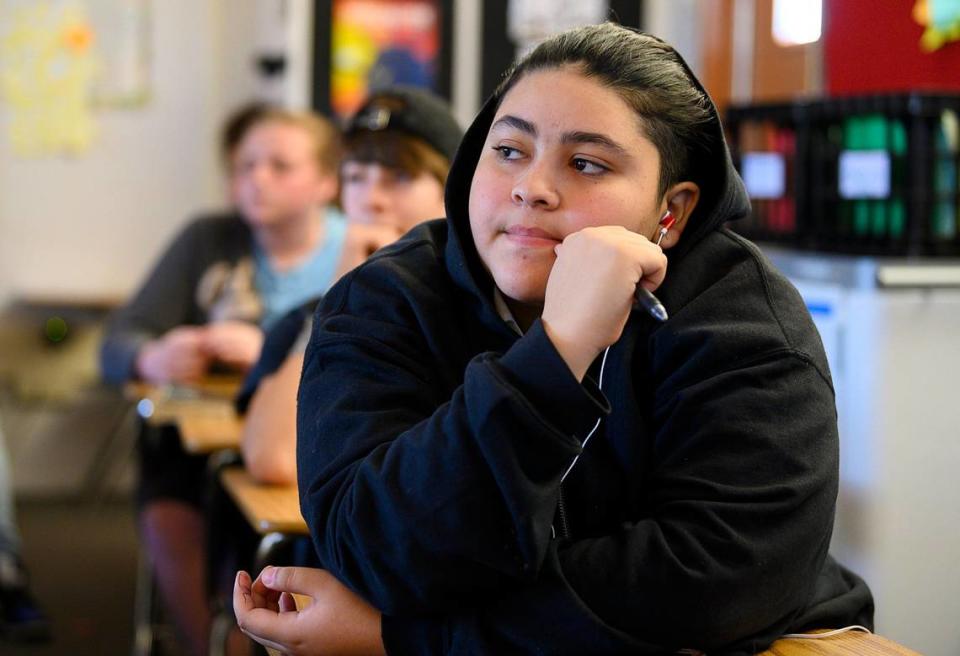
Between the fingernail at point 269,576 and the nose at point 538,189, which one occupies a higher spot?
the nose at point 538,189

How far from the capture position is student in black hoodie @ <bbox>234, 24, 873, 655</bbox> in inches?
43.4

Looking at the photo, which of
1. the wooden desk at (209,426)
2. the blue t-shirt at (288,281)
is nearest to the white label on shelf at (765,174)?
the blue t-shirt at (288,281)

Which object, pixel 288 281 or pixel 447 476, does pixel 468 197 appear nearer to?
pixel 447 476

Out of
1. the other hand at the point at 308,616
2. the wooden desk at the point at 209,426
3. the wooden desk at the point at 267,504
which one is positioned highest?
the other hand at the point at 308,616

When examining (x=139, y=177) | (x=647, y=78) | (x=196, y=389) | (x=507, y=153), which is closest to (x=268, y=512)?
(x=507, y=153)

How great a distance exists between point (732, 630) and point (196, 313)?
2.66 metres

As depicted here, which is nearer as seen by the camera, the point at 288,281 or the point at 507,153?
the point at 507,153

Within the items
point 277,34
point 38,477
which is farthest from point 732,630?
point 38,477

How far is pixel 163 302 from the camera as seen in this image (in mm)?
3545

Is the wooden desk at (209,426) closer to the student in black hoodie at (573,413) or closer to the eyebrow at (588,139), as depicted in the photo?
the student in black hoodie at (573,413)

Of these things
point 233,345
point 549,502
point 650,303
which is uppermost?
point 650,303

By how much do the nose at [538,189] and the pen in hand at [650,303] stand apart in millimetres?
124

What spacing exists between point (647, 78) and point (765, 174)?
1.65 metres

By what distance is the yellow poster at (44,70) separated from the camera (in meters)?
5.40
